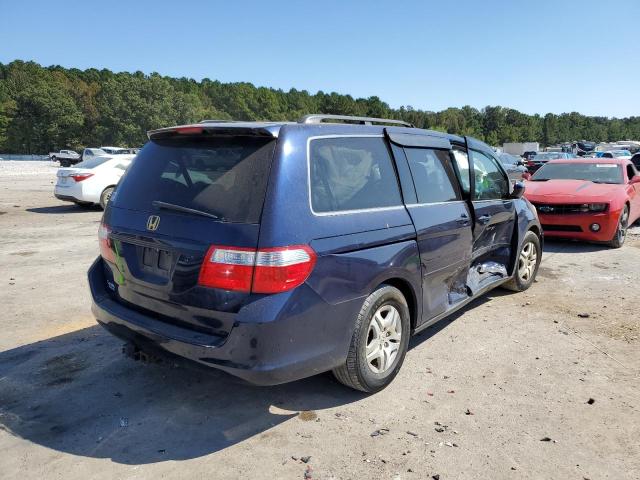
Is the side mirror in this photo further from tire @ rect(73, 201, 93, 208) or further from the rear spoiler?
tire @ rect(73, 201, 93, 208)

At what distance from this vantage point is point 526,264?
6.05 m

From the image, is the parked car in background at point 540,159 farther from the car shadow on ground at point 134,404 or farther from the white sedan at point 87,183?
the car shadow on ground at point 134,404

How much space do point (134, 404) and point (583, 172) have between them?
964cm

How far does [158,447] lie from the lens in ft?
9.48

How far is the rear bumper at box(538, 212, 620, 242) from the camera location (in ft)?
27.3

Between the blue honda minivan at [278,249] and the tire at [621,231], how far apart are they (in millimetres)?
6066

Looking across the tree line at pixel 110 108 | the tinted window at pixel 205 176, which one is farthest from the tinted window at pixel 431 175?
the tree line at pixel 110 108

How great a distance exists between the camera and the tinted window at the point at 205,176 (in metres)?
2.86

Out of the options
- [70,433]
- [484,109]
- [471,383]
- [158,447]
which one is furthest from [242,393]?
[484,109]

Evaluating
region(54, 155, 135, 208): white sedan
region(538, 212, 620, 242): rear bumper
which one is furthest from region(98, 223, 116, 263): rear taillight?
region(54, 155, 135, 208): white sedan

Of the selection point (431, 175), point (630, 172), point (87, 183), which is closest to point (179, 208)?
point (431, 175)

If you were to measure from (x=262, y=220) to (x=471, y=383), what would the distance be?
2134 mm

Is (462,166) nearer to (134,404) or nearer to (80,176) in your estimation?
(134,404)

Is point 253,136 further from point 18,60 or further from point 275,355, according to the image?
point 18,60
